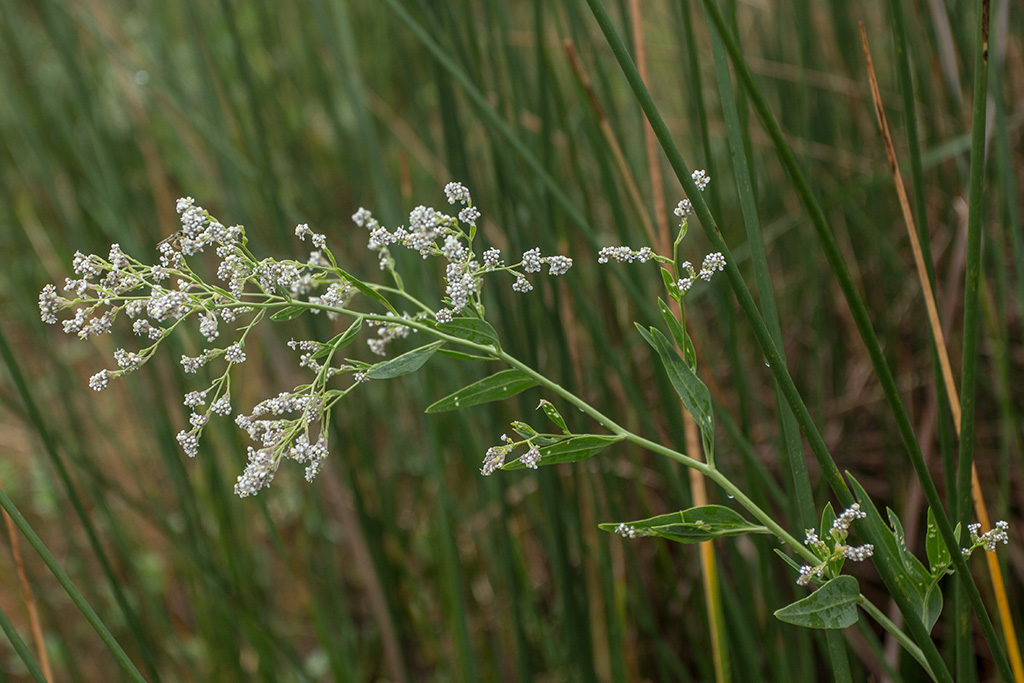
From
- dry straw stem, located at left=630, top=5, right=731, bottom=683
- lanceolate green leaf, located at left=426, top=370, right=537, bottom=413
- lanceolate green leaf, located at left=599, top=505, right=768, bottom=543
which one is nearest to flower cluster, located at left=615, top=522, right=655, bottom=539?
lanceolate green leaf, located at left=599, top=505, right=768, bottom=543

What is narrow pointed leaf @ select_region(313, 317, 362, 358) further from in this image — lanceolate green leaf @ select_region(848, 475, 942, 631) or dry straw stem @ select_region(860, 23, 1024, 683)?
dry straw stem @ select_region(860, 23, 1024, 683)

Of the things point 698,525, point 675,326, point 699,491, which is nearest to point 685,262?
point 675,326

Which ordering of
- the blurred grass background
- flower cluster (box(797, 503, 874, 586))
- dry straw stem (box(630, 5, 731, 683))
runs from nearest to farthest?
flower cluster (box(797, 503, 874, 586)) < dry straw stem (box(630, 5, 731, 683)) < the blurred grass background

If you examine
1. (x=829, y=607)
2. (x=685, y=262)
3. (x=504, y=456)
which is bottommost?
(x=829, y=607)

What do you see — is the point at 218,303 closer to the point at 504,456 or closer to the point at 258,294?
the point at 258,294

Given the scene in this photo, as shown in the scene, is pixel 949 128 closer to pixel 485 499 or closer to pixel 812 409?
pixel 812 409

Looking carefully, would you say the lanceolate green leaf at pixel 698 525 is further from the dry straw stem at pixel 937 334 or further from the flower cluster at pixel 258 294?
the dry straw stem at pixel 937 334
